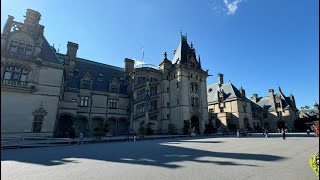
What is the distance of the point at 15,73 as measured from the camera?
2650 cm

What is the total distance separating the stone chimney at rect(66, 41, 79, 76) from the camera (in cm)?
4006

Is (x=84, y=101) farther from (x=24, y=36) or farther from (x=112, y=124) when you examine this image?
(x=24, y=36)

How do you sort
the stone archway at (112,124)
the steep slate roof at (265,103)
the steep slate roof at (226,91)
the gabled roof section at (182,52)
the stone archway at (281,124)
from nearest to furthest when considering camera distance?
the stone archway at (112,124)
the gabled roof section at (182,52)
the steep slate roof at (226,91)
the stone archway at (281,124)
the steep slate roof at (265,103)

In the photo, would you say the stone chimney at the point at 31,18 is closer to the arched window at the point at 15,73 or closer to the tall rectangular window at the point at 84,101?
the arched window at the point at 15,73

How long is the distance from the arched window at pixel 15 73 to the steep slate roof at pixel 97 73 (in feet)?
36.6

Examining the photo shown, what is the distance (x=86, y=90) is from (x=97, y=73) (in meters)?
6.80

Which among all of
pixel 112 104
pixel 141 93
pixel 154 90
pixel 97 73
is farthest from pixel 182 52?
pixel 97 73

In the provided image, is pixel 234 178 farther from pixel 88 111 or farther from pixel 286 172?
pixel 88 111

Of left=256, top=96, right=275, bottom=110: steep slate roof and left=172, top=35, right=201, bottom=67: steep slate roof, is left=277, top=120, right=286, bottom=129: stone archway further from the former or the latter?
left=172, top=35, right=201, bottom=67: steep slate roof

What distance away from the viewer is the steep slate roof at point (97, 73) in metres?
39.9

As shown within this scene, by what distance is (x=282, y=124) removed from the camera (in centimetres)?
5816

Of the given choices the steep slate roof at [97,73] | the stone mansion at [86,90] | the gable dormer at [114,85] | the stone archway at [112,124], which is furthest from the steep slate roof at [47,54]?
the stone archway at [112,124]

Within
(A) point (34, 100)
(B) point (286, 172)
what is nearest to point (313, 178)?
(B) point (286, 172)

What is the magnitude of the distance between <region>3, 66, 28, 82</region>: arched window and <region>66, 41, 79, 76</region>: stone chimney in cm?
1268
